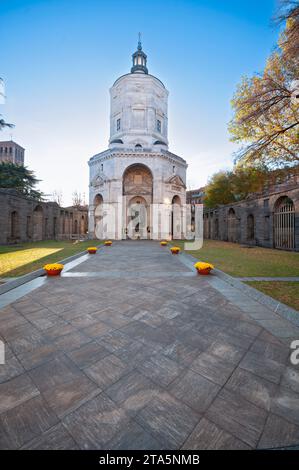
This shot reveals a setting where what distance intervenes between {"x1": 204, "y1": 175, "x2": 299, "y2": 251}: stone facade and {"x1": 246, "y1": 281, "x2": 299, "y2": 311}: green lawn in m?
9.83

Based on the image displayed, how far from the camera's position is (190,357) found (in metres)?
2.63

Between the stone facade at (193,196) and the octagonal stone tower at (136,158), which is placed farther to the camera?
the stone facade at (193,196)

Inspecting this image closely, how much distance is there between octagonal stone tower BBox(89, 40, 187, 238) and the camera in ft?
97.1

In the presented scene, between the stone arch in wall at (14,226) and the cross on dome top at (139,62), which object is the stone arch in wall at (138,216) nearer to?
the stone arch in wall at (14,226)

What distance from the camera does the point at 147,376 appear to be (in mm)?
2277

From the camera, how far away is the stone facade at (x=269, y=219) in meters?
15.3

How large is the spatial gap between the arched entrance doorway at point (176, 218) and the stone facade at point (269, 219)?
8.16m

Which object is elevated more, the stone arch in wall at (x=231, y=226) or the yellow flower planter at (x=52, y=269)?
the stone arch in wall at (x=231, y=226)

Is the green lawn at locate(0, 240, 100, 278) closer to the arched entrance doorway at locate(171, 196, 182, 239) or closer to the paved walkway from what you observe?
the paved walkway

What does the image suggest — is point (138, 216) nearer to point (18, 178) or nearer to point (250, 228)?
point (250, 228)

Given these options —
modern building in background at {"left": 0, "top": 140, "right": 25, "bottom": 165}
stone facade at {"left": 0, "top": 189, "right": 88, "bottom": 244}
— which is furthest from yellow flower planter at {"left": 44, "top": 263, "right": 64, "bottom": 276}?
modern building in background at {"left": 0, "top": 140, "right": 25, "bottom": 165}

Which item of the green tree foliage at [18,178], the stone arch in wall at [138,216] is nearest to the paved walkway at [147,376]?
the stone arch in wall at [138,216]

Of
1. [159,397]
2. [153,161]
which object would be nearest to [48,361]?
[159,397]
